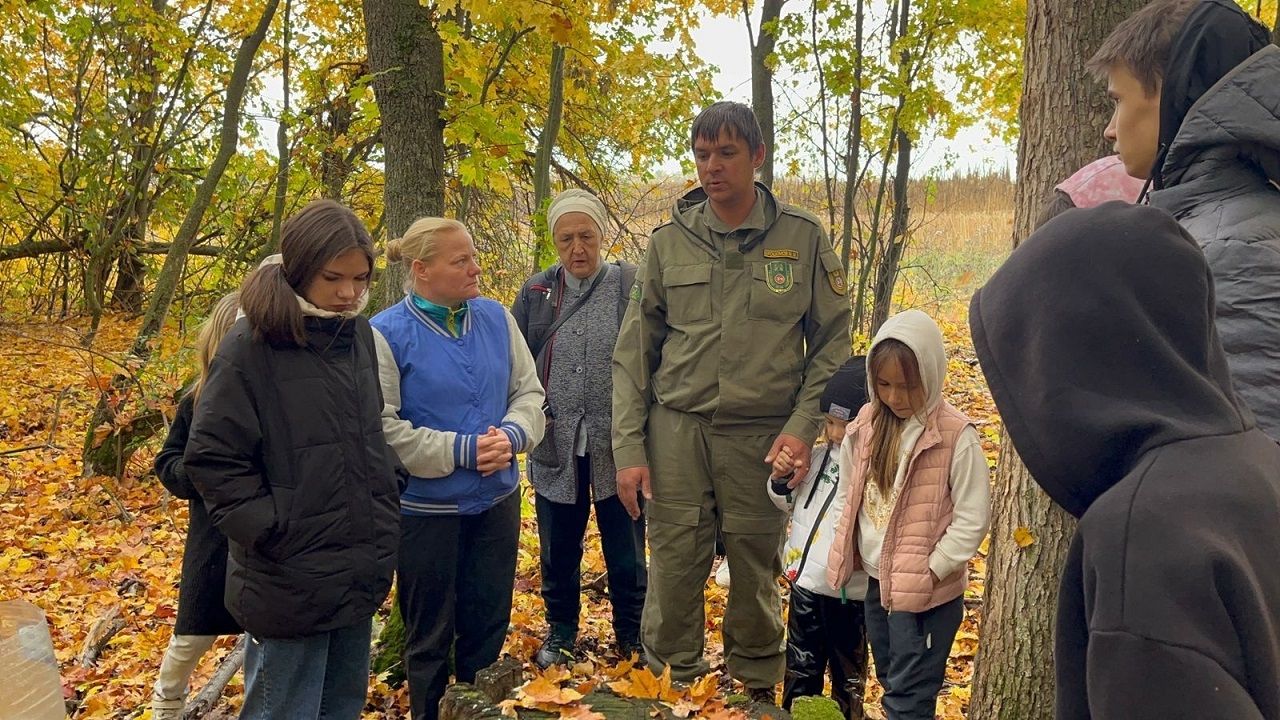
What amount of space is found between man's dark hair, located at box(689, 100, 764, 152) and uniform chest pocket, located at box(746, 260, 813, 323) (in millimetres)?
483

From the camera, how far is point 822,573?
3260mm

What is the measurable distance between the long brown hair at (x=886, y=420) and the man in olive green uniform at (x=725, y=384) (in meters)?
0.28

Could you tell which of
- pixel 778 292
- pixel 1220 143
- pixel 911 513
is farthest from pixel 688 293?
pixel 1220 143

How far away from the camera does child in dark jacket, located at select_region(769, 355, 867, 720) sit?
329 cm

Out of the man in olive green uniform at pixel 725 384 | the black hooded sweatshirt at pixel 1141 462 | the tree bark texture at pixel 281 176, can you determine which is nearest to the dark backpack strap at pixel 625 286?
the man in olive green uniform at pixel 725 384

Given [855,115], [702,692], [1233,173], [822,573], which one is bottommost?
[702,692]

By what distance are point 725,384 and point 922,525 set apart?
0.89 m

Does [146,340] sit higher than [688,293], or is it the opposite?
[688,293]

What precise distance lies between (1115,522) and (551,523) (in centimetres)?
319

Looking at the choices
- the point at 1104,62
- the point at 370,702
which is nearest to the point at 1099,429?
the point at 1104,62

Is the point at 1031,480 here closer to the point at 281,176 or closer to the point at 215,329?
the point at 215,329

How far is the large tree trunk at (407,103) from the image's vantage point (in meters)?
4.27

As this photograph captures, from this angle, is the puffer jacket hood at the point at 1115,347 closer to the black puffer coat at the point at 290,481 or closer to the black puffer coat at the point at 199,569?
the black puffer coat at the point at 290,481

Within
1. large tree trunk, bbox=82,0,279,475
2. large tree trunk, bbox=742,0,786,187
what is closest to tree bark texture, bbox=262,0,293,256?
large tree trunk, bbox=82,0,279,475
